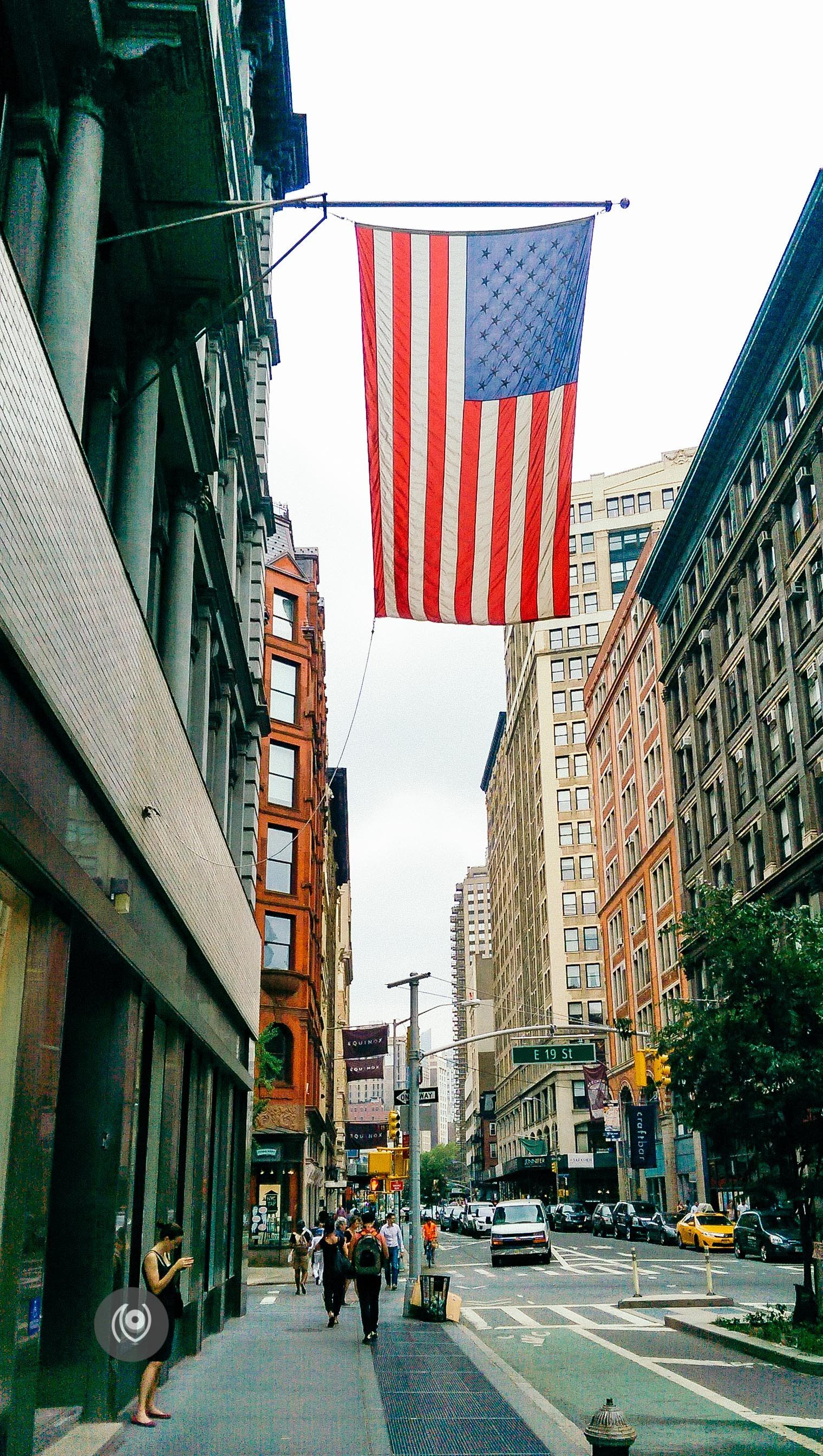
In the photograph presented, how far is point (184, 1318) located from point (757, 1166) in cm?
847

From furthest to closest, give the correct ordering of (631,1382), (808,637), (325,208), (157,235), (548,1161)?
(548,1161) < (808,637) < (631,1382) < (157,235) < (325,208)

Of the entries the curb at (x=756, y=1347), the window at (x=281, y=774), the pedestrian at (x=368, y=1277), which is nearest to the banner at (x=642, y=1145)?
the curb at (x=756, y=1347)

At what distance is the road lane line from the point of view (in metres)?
10.9

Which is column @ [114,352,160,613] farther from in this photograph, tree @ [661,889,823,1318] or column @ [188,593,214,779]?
tree @ [661,889,823,1318]

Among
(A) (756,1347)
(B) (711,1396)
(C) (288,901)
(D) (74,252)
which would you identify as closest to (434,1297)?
(A) (756,1347)

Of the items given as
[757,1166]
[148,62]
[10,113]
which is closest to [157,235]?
[148,62]

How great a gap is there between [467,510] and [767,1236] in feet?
105

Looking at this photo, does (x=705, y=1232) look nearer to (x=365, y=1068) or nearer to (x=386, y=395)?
(x=365, y=1068)

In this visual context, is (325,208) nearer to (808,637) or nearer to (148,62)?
(148,62)

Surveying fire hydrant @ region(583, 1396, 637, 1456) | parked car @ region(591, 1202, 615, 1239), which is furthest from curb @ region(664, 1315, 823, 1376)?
parked car @ region(591, 1202, 615, 1239)

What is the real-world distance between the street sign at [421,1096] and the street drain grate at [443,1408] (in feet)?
43.0

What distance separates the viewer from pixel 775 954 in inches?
755

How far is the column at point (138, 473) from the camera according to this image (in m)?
12.9

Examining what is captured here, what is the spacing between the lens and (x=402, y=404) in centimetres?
1331
